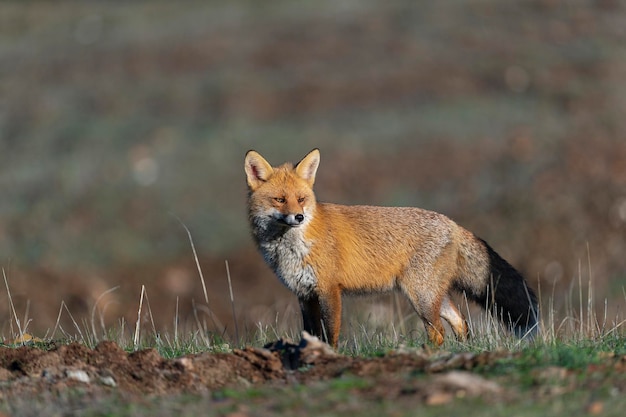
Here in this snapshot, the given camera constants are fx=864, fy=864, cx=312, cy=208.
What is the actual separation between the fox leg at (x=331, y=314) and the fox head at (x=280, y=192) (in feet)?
2.40

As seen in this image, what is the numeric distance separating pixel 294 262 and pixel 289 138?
1603cm

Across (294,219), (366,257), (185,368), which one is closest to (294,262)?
(294,219)

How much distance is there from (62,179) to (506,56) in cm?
1476

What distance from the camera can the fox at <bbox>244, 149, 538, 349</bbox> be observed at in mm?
8281

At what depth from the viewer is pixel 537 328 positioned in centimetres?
850

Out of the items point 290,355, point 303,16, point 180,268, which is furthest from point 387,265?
point 303,16

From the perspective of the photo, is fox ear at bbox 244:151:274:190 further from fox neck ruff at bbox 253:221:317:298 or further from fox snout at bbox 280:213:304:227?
fox snout at bbox 280:213:304:227

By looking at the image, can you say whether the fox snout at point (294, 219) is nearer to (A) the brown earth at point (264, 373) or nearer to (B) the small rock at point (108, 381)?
(A) the brown earth at point (264, 373)

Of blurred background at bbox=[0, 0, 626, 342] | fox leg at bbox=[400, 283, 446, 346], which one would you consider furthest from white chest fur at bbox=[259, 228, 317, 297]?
blurred background at bbox=[0, 0, 626, 342]

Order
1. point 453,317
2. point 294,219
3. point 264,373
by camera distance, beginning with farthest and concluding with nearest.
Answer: point 453,317 → point 294,219 → point 264,373

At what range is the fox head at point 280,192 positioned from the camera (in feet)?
27.1

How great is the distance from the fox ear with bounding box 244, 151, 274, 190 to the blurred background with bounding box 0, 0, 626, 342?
17.7 ft

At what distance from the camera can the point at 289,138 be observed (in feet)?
79.2

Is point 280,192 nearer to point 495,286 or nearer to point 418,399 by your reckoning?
point 495,286
